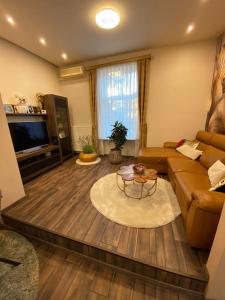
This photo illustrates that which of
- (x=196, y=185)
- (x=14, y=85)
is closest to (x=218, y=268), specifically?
(x=196, y=185)

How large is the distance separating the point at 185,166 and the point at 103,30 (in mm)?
2852

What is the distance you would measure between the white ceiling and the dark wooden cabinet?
1126 millimetres

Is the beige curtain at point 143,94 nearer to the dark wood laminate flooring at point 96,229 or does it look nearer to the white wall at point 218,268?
the dark wood laminate flooring at point 96,229

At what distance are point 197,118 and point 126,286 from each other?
3.58 m

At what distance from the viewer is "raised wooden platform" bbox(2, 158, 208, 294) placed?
3.90ft

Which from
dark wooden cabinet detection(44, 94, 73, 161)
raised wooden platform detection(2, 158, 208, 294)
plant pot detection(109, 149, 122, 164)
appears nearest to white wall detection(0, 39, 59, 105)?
dark wooden cabinet detection(44, 94, 73, 161)

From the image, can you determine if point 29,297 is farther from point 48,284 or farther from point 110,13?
point 110,13

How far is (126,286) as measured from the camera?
1184mm

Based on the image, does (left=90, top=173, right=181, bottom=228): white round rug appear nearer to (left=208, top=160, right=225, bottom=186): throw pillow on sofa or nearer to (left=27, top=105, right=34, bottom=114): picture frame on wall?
(left=208, top=160, right=225, bottom=186): throw pillow on sofa

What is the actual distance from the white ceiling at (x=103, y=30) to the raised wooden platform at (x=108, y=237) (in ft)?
9.30

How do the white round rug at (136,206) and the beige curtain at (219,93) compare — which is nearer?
the white round rug at (136,206)

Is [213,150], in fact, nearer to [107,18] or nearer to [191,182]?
[191,182]

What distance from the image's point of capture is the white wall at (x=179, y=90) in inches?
125

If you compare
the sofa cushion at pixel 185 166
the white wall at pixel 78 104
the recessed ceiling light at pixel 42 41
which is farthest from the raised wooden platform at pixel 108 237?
the recessed ceiling light at pixel 42 41
